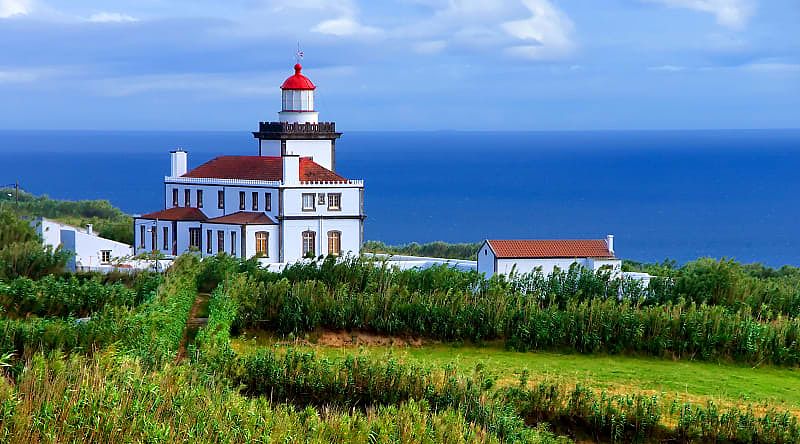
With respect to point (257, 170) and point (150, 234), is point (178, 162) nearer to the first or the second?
point (150, 234)

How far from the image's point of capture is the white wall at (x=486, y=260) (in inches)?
1272

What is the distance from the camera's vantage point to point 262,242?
36.9 metres

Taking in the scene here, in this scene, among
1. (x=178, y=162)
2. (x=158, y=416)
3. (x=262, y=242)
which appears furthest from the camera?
(x=178, y=162)

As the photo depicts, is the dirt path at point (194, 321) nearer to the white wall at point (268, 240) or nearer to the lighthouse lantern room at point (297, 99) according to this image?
the white wall at point (268, 240)

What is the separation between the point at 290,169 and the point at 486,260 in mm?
7172

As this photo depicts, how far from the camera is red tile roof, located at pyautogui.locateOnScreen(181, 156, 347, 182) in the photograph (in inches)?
1496

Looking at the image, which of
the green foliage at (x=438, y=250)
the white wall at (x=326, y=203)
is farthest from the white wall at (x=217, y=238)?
the green foliage at (x=438, y=250)

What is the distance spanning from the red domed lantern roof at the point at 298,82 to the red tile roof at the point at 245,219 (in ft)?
15.0

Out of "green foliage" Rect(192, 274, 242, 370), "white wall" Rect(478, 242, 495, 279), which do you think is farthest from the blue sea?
"green foliage" Rect(192, 274, 242, 370)

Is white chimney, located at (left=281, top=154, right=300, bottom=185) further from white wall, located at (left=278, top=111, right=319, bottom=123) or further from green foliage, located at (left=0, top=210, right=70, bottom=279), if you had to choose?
green foliage, located at (left=0, top=210, right=70, bottom=279)

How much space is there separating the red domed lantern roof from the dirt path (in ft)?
50.9

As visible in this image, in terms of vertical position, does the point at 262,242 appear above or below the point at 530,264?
above

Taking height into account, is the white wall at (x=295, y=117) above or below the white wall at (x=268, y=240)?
above

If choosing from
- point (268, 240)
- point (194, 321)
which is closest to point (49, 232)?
point (268, 240)
